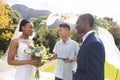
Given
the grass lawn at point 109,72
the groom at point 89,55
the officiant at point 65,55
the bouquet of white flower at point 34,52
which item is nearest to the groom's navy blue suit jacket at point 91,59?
the groom at point 89,55

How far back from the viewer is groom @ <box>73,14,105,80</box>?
4434 millimetres

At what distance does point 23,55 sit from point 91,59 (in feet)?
6.13

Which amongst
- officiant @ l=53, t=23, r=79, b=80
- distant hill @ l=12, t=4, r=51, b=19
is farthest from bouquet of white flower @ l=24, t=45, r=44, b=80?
distant hill @ l=12, t=4, r=51, b=19

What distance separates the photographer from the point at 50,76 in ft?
42.1

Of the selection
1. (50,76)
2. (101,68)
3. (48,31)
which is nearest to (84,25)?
(101,68)

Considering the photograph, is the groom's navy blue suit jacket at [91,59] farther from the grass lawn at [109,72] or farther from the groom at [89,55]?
the grass lawn at [109,72]

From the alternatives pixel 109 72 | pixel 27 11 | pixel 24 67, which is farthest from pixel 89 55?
pixel 27 11

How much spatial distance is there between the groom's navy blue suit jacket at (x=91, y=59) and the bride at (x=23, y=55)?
150cm

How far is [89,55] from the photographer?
4.46m

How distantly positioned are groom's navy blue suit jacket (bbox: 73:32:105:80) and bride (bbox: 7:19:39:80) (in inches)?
59.1

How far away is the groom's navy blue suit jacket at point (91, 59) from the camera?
174 inches

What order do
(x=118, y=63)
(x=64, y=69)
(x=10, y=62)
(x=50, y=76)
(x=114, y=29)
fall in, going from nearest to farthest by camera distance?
(x=10, y=62), (x=64, y=69), (x=118, y=63), (x=50, y=76), (x=114, y=29)

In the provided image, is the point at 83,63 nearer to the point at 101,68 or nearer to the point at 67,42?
the point at 101,68

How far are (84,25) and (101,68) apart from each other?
591 mm
